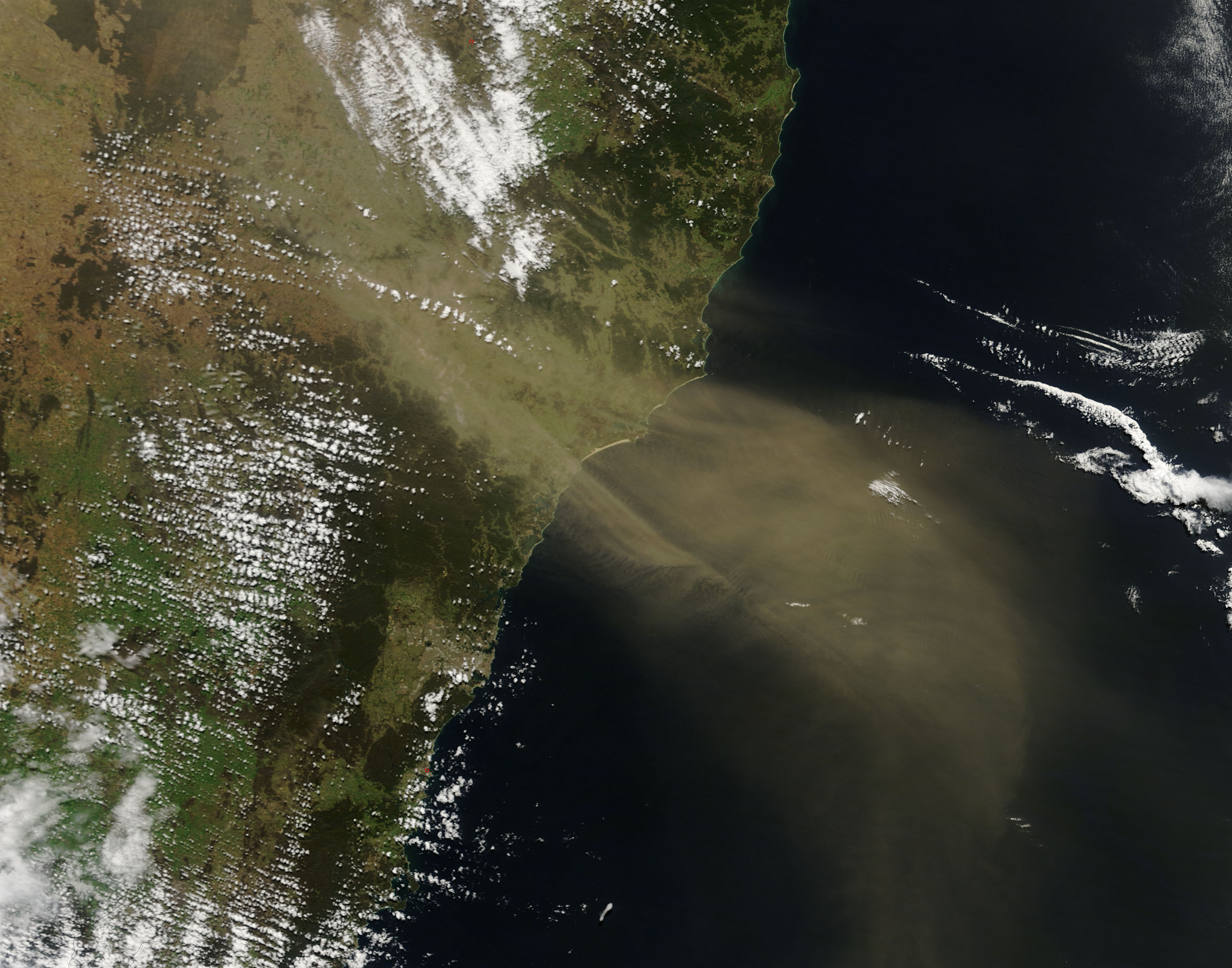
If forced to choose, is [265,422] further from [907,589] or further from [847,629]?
[907,589]

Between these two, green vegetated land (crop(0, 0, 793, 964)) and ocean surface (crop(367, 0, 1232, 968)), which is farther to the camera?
ocean surface (crop(367, 0, 1232, 968))

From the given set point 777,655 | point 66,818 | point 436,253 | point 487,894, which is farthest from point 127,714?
point 777,655

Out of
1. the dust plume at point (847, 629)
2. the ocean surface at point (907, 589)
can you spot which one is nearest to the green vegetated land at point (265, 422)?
the ocean surface at point (907, 589)

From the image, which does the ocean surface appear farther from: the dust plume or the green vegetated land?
the green vegetated land

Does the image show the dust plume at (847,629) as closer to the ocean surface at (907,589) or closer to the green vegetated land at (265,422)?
the ocean surface at (907,589)

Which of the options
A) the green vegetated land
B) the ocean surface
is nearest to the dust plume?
the ocean surface

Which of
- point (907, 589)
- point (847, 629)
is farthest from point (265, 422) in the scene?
point (907, 589)

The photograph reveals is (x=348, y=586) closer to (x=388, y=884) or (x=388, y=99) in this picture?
(x=388, y=884)
